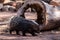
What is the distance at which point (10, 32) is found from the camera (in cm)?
697

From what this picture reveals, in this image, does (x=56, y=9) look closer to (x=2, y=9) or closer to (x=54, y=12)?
(x=54, y=12)

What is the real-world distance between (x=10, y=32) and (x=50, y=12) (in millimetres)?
1464

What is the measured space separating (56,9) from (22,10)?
1243mm

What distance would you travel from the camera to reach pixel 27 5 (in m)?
8.16

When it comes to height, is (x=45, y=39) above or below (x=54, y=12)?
below

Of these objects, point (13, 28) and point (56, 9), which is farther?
point (56, 9)

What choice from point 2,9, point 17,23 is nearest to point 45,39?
point 17,23

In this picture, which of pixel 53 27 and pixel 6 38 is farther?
pixel 53 27

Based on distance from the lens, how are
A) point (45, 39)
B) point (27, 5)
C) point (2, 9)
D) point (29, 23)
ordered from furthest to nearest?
point (2, 9)
point (27, 5)
point (29, 23)
point (45, 39)

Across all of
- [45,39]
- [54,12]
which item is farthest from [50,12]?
[45,39]

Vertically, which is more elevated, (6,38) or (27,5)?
(27,5)

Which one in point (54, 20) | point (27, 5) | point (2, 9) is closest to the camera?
point (54, 20)

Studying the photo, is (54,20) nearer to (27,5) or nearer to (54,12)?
(54,12)

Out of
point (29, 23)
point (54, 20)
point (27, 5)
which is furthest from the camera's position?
point (27, 5)
